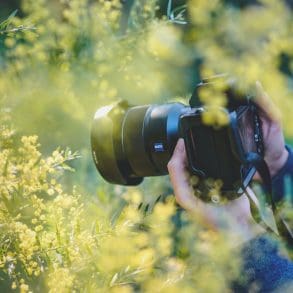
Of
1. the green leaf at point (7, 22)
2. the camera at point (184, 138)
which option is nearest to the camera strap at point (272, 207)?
the camera at point (184, 138)

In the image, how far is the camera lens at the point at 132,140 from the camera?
643 millimetres

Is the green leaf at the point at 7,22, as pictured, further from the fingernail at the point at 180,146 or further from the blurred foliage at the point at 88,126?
the fingernail at the point at 180,146

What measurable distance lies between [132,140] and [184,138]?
11 centimetres

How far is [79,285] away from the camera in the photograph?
517 mm

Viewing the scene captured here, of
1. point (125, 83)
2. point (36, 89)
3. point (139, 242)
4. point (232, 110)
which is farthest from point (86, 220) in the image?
point (125, 83)

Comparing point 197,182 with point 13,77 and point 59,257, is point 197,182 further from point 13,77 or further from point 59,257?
point 13,77

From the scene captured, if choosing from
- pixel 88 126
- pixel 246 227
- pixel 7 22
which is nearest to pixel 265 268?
pixel 246 227

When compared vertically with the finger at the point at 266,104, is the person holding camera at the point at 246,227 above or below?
below

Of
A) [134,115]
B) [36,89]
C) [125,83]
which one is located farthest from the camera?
[125,83]

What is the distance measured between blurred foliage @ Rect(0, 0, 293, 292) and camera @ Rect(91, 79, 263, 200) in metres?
0.03

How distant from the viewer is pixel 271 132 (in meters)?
0.68

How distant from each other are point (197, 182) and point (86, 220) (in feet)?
0.37

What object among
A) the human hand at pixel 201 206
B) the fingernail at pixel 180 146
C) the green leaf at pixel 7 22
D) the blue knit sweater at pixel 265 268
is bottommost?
the blue knit sweater at pixel 265 268

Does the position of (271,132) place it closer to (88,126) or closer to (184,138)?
(184,138)
